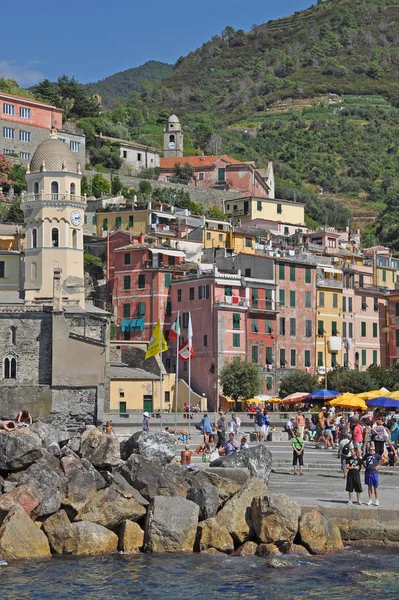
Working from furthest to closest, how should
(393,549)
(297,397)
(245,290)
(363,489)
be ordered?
(245,290), (297,397), (363,489), (393,549)

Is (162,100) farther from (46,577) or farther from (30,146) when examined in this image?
(46,577)

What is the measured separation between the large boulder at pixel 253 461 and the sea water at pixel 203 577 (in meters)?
4.86

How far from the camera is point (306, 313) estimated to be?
73.4 meters

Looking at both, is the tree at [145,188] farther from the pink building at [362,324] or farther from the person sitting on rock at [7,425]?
the person sitting on rock at [7,425]

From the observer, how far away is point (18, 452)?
30.2 meters

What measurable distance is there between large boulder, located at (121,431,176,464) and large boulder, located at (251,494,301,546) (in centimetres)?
508

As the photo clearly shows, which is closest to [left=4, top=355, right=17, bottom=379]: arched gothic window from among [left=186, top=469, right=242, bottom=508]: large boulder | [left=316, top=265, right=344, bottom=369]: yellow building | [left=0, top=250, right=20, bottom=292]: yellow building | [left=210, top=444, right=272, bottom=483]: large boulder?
[left=0, top=250, right=20, bottom=292]: yellow building

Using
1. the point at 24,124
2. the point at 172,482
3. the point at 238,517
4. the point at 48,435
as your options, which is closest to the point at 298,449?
the point at 172,482

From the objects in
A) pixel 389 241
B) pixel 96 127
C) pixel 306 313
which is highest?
pixel 96 127

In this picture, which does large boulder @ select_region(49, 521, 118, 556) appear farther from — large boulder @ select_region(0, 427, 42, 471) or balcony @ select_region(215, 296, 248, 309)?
balcony @ select_region(215, 296, 248, 309)

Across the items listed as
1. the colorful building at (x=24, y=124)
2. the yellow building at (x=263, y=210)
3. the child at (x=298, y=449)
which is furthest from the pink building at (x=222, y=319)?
the child at (x=298, y=449)

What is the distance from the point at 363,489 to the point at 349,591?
7.35m

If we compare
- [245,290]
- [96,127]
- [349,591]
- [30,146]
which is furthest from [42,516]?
[96,127]

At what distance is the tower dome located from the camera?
6881cm
